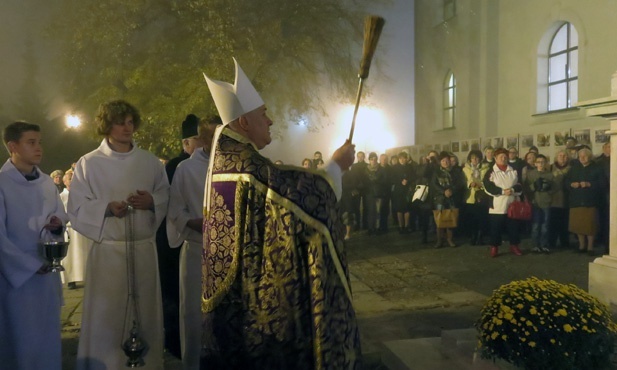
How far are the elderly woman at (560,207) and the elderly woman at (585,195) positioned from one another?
0.87ft

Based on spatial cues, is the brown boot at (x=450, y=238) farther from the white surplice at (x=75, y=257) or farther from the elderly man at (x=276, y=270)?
the elderly man at (x=276, y=270)

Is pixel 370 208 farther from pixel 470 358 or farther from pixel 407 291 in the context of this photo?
pixel 470 358

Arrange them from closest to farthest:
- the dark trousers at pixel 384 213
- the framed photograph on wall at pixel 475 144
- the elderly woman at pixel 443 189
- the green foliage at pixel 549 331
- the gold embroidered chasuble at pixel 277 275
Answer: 1. the gold embroidered chasuble at pixel 277 275
2. the green foliage at pixel 549 331
3. the elderly woman at pixel 443 189
4. the dark trousers at pixel 384 213
5. the framed photograph on wall at pixel 475 144

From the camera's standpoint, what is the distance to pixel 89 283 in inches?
143

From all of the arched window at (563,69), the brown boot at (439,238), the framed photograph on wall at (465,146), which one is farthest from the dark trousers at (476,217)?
the arched window at (563,69)

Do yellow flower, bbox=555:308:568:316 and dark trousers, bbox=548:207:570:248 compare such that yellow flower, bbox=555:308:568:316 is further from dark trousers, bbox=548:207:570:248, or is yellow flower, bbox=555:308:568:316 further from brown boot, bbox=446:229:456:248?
brown boot, bbox=446:229:456:248

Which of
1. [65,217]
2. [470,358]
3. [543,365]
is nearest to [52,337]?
[65,217]

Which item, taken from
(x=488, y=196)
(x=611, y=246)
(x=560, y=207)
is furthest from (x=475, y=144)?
(x=611, y=246)

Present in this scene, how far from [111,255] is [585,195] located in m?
7.92

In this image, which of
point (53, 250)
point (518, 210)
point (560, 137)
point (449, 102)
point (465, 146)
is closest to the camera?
point (53, 250)

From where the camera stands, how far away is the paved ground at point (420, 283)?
545 cm

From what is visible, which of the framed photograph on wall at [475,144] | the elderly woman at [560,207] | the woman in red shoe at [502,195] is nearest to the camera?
the woman in red shoe at [502,195]

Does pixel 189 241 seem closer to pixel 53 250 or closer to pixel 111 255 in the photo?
pixel 111 255

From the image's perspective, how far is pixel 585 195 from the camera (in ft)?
29.5
